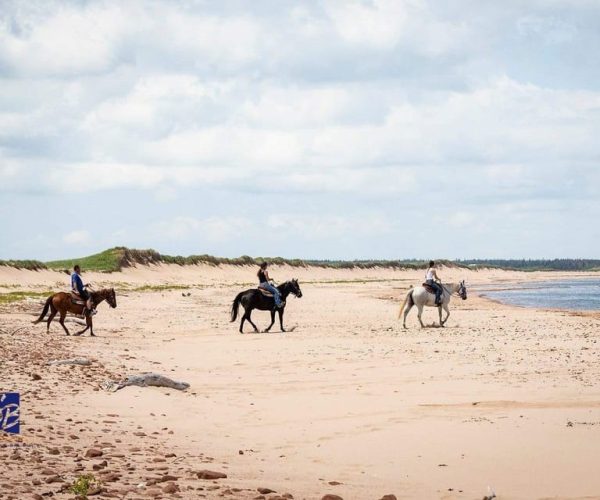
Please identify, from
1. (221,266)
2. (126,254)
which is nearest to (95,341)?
(126,254)

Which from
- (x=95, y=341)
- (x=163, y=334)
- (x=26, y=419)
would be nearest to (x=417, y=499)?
(x=26, y=419)

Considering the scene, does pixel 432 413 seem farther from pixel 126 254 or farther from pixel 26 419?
pixel 126 254

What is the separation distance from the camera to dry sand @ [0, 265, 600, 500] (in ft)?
26.0

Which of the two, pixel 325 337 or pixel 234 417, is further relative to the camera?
pixel 325 337

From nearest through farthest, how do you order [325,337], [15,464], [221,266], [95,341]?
[15,464] → [95,341] → [325,337] → [221,266]

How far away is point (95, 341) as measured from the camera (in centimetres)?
2102

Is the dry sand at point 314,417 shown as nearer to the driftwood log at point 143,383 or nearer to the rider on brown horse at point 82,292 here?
the driftwood log at point 143,383

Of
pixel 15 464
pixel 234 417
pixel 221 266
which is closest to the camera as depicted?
pixel 15 464

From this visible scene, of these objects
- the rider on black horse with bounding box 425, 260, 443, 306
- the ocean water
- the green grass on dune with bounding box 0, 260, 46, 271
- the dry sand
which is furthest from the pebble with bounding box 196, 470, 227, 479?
the green grass on dune with bounding box 0, 260, 46, 271

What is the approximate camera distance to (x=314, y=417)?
1126 centimetres

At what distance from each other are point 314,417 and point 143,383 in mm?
3401

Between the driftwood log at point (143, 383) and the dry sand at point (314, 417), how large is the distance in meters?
0.21

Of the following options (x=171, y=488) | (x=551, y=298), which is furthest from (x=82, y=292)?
(x=551, y=298)

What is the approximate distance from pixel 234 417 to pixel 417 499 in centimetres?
436
